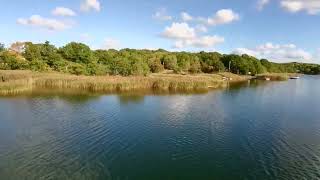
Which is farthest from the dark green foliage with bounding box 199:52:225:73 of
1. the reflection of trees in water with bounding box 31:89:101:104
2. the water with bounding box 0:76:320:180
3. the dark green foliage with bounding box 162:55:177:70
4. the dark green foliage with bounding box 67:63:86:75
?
the water with bounding box 0:76:320:180

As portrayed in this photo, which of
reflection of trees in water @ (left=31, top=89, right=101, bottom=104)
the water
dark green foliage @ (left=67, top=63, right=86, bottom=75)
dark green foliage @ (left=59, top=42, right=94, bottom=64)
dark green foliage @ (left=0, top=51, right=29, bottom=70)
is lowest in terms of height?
the water

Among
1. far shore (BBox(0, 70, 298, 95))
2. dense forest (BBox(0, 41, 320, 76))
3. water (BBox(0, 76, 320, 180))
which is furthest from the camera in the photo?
dense forest (BBox(0, 41, 320, 76))

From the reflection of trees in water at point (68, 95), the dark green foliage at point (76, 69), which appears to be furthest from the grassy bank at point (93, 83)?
the dark green foliage at point (76, 69)

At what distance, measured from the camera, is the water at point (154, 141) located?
2014 cm

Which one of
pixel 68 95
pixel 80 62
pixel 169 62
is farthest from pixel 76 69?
pixel 169 62

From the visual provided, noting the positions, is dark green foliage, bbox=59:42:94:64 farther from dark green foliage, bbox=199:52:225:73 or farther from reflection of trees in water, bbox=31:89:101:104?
dark green foliage, bbox=199:52:225:73

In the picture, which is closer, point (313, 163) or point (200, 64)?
point (313, 163)

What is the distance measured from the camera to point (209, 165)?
21.5 meters

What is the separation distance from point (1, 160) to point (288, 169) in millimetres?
18235

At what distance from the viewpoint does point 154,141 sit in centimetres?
2675

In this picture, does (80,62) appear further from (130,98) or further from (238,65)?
(238,65)

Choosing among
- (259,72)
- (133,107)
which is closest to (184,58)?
(259,72)

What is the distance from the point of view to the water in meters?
20.1

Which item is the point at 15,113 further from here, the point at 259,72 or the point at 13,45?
the point at 259,72
